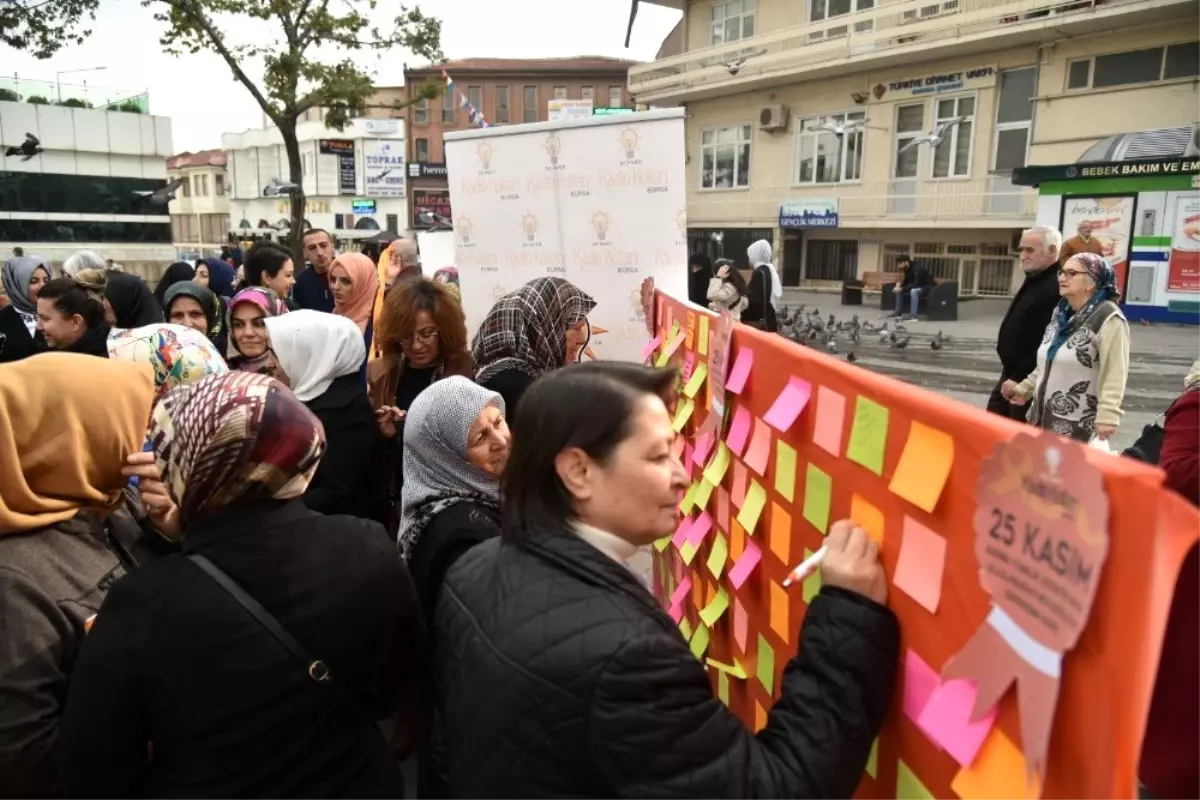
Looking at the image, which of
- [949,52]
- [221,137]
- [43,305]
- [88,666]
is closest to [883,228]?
[949,52]

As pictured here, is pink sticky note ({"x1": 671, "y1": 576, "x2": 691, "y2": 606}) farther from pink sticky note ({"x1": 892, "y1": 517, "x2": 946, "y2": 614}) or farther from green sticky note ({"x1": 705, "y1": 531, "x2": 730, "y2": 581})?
pink sticky note ({"x1": 892, "y1": 517, "x2": 946, "y2": 614})

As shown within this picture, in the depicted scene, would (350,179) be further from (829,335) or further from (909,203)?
(829,335)

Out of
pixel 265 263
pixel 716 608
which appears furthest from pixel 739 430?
pixel 265 263

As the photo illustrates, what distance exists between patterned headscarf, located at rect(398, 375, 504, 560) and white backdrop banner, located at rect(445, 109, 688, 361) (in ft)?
6.17

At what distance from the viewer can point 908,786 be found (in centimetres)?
122

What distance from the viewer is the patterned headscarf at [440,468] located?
2.12 metres

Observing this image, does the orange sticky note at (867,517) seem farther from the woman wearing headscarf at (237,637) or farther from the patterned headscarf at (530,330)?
the patterned headscarf at (530,330)

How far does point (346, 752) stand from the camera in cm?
153

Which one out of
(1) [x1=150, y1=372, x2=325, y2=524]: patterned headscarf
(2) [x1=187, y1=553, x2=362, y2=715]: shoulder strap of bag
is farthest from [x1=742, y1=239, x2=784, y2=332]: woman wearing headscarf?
(2) [x1=187, y1=553, x2=362, y2=715]: shoulder strap of bag

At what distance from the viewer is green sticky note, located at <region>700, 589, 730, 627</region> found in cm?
219

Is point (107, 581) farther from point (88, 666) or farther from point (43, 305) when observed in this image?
point (43, 305)

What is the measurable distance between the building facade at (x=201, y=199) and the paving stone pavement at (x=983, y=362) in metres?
61.0

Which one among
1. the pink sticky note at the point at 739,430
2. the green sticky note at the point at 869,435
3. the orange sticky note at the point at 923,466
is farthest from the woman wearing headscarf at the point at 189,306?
the orange sticky note at the point at 923,466

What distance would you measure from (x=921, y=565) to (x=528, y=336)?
2.30 meters
